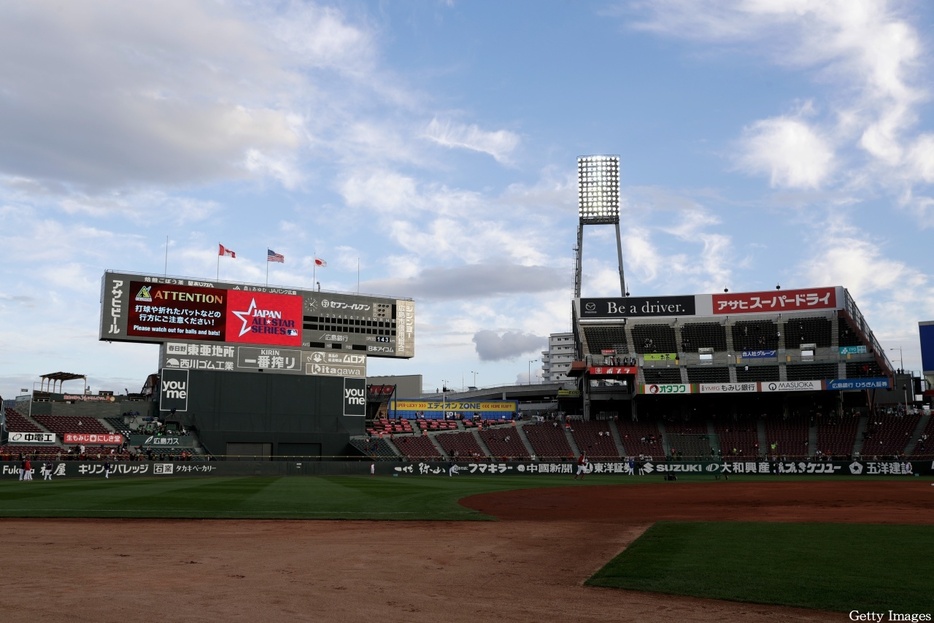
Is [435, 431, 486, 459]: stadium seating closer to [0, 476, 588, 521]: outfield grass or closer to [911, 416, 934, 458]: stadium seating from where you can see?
[0, 476, 588, 521]: outfield grass

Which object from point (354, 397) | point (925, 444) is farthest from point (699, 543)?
point (354, 397)

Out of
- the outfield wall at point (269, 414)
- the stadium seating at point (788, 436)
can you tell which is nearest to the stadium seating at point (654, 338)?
the stadium seating at point (788, 436)

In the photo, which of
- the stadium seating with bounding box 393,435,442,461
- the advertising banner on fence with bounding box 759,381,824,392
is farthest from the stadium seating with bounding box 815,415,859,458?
the stadium seating with bounding box 393,435,442,461

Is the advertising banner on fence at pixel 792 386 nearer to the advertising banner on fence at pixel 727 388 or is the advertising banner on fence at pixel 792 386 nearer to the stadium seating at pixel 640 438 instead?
the advertising banner on fence at pixel 727 388

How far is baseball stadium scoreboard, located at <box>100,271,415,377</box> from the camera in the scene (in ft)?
204

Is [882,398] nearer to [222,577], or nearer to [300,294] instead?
[300,294]

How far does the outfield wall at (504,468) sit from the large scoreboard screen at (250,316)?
13973 mm

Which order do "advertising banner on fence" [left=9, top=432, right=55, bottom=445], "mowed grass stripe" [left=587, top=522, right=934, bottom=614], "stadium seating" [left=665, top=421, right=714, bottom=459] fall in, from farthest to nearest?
"stadium seating" [left=665, top=421, right=714, bottom=459] < "advertising banner on fence" [left=9, top=432, right=55, bottom=445] < "mowed grass stripe" [left=587, top=522, right=934, bottom=614]

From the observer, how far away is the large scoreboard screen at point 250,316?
61750mm

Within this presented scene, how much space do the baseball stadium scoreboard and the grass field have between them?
26.1 metres

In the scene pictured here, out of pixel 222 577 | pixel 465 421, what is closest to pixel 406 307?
pixel 465 421

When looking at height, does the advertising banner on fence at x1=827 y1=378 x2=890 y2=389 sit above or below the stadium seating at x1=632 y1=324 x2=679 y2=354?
below

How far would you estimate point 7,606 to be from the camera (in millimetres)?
10711

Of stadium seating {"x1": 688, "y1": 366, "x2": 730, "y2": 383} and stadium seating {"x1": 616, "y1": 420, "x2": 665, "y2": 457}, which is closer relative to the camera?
stadium seating {"x1": 616, "y1": 420, "x2": 665, "y2": 457}
